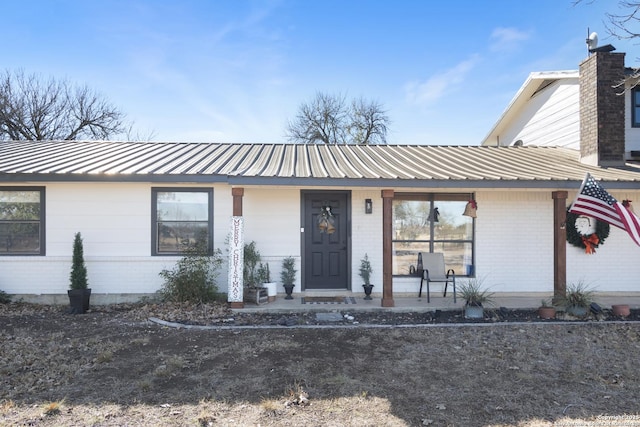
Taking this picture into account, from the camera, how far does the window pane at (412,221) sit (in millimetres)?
8648

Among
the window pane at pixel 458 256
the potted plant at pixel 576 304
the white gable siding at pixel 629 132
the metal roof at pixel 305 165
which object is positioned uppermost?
the white gable siding at pixel 629 132

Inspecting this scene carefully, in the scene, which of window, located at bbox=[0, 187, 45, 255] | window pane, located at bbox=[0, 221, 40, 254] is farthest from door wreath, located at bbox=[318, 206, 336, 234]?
window pane, located at bbox=[0, 221, 40, 254]

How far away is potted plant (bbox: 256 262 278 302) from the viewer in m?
7.86

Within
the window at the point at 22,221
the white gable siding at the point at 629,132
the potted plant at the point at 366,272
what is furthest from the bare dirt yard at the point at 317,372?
the white gable siding at the point at 629,132

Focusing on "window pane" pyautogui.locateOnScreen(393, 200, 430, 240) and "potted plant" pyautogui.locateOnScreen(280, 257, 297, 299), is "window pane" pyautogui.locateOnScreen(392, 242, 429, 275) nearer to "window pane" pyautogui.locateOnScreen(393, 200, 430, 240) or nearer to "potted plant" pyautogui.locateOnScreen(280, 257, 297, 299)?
"window pane" pyautogui.locateOnScreen(393, 200, 430, 240)

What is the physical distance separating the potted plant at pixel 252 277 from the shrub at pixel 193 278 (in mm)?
544

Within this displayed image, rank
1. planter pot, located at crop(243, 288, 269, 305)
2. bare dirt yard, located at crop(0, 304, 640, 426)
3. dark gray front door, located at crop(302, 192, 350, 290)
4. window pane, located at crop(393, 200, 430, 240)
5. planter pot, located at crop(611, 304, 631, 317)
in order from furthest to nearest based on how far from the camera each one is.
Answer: window pane, located at crop(393, 200, 430, 240)
dark gray front door, located at crop(302, 192, 350, 290)
planter pot, located at crop(243, 288, 269, 305)
planter pot, located at crop(611, 304, 631, 317)
bare dirt yard, located at crop(0, 304, 640, 426)

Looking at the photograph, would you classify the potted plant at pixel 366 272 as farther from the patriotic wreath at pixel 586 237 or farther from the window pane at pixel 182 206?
the patriotic wreath at pixel 586 237

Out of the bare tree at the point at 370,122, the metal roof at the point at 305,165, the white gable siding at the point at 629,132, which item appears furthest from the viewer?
the bare tree at the point at 370,122

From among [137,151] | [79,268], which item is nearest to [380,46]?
[137,151]

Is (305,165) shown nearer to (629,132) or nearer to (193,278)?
(193,278)

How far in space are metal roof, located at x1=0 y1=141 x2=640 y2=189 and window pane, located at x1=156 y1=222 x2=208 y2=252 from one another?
1125 mm

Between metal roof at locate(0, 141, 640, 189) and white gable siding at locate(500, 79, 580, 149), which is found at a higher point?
white gable siding at locate(500, 79, 580, 149)

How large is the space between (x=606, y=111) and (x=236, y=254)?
847cm
